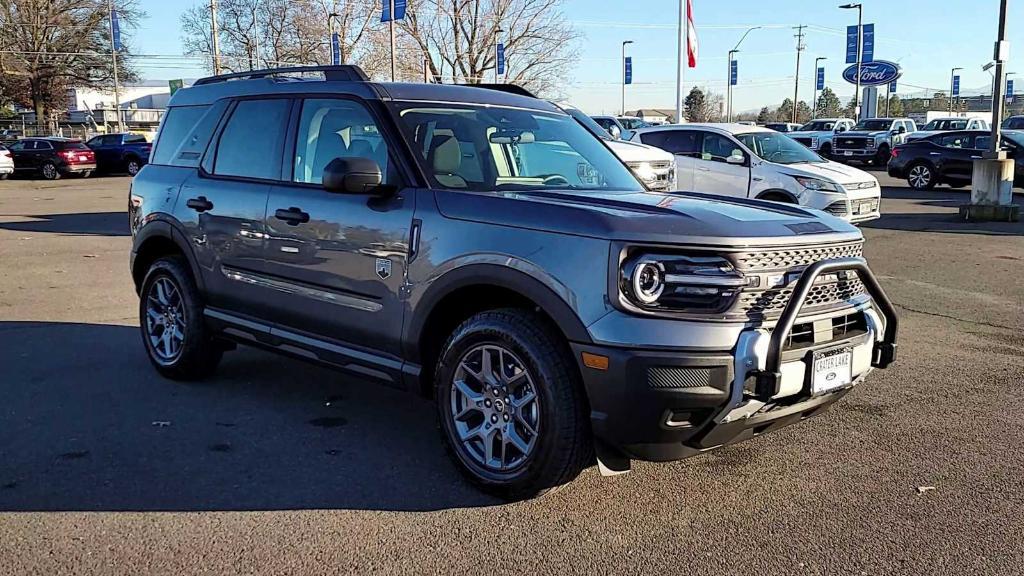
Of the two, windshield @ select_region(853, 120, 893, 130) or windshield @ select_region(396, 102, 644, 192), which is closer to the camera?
windshield @ select_region(396, 102, 644, 192)

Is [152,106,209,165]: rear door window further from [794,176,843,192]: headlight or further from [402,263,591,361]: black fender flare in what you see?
[794,176,843,192]: headlight

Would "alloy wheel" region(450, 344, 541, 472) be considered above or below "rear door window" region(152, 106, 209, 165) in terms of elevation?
below

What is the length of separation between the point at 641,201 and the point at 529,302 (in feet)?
2.48

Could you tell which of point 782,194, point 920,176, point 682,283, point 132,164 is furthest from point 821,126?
point 682,283

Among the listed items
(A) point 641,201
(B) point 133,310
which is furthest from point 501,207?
(B) point 133,310

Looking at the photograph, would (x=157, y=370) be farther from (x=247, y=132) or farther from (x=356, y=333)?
(x=356, y=333)

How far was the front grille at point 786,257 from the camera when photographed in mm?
3557

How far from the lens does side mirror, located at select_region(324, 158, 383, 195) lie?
423 cm

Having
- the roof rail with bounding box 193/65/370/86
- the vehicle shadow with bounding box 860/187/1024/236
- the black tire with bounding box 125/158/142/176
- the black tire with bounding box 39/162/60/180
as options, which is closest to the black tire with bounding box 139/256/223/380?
the roof rail with bounding box 193/65/370/86

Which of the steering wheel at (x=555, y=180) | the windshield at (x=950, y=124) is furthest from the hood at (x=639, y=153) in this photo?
the windshield at (x=950, y=124)

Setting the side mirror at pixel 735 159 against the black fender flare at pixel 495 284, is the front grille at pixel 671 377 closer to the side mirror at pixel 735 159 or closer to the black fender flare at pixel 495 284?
the black fender flare at pixel 495 284

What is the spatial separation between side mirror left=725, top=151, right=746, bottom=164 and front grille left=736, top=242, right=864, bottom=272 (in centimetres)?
1001

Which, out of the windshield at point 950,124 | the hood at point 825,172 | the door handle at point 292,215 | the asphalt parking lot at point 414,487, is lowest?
the asphalt parking lot at point 414,487

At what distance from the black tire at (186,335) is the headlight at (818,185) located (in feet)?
31.4
